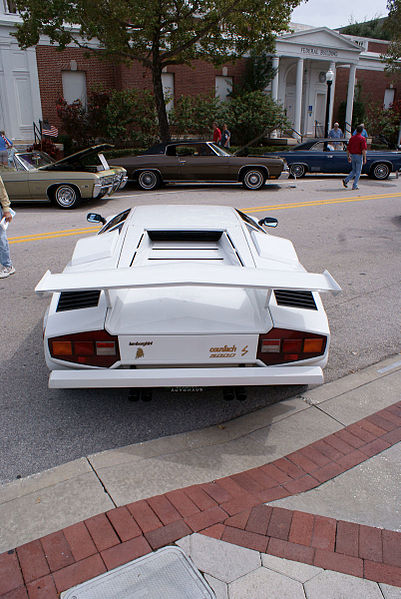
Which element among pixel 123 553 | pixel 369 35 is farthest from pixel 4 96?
pixel 369 35

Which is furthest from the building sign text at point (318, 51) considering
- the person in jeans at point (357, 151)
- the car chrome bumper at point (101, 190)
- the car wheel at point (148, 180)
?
the car chrome bumper at point (101, 190)

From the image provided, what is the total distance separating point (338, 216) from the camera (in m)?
11.4

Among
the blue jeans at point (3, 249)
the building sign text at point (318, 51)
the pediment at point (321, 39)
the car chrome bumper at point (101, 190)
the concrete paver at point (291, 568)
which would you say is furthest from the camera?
the building sign text at point (318, 51)

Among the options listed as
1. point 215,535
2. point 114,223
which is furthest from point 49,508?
point 114,223

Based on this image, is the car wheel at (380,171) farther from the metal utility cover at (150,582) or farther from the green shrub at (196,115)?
the metal utility cover at (150,582)

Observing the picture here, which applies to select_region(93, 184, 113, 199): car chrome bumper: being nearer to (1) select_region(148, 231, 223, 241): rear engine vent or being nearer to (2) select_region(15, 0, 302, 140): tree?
(2) select_region(15, 0, 302, 140): tree

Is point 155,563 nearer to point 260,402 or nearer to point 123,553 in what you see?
point 123,553

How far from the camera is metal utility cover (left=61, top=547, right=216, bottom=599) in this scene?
2184mm

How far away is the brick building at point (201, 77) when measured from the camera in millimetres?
22984

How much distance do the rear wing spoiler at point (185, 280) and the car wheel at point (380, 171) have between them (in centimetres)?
1673

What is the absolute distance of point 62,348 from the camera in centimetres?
324

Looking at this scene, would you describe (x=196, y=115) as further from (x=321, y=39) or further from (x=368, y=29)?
(x=368, y=29)

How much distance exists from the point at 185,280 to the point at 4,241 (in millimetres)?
4649

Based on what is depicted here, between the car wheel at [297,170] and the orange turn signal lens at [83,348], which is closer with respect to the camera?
the orange turn signal lens at [83,348]
